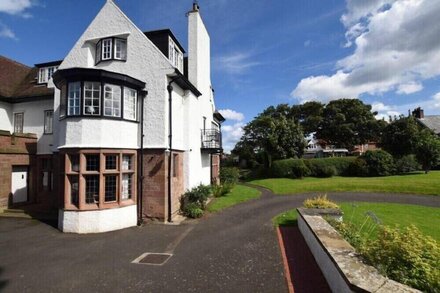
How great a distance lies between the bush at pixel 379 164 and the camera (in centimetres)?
3023

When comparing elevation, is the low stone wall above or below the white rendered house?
below

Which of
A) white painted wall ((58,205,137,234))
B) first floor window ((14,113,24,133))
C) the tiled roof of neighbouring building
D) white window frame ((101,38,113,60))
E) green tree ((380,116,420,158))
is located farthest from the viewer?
green tree ((380,116,420,158))

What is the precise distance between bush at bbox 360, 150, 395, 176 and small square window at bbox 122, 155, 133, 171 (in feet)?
94.4

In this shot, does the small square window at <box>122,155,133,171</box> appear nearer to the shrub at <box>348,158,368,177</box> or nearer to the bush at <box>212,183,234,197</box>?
the bush at <box>212,183,234,197</box>

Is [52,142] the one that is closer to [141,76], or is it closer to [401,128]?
[141,76]

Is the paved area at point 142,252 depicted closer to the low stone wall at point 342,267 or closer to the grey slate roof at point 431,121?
the low stone wall at point 342,267

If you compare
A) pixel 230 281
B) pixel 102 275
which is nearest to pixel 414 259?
pixel 230 281

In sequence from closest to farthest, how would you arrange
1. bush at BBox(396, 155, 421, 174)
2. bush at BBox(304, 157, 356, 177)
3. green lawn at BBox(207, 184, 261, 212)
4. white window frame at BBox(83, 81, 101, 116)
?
white window frame at BBox(83, 81, 101, 116) < green lawn at BBox(207, 184, 261, 212) < bush at BBox(396, 155, 421, 174) < bush at BBox(304, 157, 356, 177)

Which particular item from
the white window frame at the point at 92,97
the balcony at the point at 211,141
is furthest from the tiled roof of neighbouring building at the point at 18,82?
the balcony at the point at 211,141

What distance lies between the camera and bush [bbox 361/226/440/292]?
4.51m

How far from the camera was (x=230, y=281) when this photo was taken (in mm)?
6867

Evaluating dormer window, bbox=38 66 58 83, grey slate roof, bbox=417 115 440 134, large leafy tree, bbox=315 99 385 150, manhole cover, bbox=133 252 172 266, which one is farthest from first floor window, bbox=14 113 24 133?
grey slate roof, bbox=417 115 440 134

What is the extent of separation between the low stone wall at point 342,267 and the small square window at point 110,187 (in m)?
9.04

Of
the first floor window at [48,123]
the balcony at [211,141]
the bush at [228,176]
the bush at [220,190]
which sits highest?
the first floor window at [48,123]
